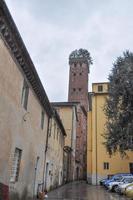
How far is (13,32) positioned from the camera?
936 centimetres

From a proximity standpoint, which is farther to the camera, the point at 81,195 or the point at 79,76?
the point at 79,76

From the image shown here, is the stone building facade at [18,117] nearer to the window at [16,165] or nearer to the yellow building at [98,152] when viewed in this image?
the window at [16,165]

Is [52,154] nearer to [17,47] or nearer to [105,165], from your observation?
[105,165]

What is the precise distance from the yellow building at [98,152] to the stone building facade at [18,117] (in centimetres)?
1590

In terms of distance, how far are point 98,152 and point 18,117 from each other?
2279 cm

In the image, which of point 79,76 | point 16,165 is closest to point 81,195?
point 16,165

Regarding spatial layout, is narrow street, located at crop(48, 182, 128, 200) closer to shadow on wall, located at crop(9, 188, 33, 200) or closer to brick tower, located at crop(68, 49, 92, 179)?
shadow on wall, located at crop(9, 188, 33, 200)

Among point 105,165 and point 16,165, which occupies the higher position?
point 105,165

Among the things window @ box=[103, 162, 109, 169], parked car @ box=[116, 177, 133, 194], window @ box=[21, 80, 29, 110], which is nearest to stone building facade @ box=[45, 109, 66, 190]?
parked car @ box=[116, 177, 133, 194]

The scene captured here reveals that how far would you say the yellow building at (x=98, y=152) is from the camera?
30953mm

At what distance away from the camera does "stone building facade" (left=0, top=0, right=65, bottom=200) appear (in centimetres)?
927

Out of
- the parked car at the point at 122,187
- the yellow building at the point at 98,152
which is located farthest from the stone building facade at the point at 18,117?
the yellow building at the point at 98,152

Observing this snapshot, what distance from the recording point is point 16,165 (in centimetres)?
1152

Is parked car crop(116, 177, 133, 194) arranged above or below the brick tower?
below
